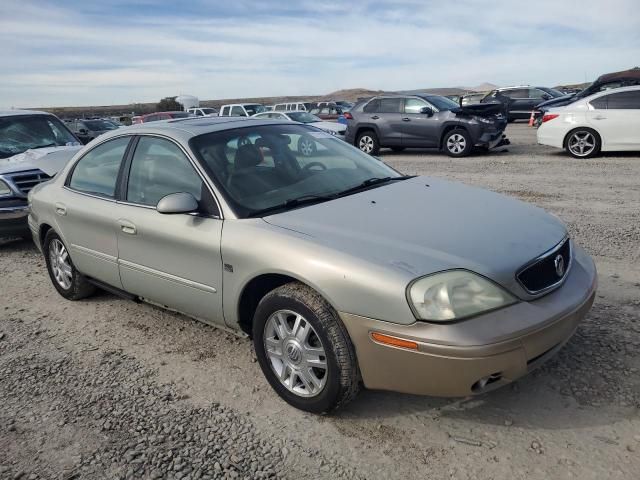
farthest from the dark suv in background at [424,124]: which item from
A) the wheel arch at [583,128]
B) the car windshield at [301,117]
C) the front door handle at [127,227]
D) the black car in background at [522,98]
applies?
the front door handle at [127,227]

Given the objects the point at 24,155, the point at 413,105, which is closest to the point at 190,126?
the point at 24,155

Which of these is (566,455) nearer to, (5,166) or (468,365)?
(468,365)

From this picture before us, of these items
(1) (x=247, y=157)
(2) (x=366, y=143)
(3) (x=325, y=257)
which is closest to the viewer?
(3) (x=325, y=257)

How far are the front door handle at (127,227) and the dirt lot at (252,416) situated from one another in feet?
2.80

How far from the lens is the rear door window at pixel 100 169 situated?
4266 mm

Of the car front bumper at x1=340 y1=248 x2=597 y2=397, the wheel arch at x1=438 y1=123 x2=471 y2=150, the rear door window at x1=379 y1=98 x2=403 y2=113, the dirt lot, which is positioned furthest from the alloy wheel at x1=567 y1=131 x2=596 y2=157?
the car front bumper at x1=340 y1=248 x2=597 y2=397

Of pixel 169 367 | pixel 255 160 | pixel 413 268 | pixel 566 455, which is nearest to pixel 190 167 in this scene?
pixel 255 160

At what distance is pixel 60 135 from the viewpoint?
27.7 ft

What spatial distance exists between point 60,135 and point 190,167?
230 inches

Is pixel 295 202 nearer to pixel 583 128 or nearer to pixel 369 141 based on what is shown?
pixel 583 128

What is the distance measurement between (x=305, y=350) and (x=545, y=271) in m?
1.35

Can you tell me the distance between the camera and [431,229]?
303cm

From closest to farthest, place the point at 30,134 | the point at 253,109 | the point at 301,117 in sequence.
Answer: the point at 30,134 → the point at 301,117 → the point at 253,109

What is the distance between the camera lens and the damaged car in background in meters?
7.01
